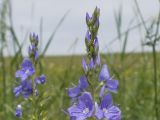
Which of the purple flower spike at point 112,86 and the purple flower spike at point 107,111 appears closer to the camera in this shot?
the purple flower spike at point 107,111

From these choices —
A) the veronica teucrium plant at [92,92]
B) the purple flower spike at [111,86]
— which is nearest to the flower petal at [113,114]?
the veronica teucrium plant at [92,92]

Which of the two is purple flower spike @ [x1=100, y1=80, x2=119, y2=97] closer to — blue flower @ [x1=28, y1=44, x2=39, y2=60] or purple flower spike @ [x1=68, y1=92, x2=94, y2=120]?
purple flower spike @ [x1=68, y1=92, x2=94, y2=120]

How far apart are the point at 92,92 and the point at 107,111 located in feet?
0.31

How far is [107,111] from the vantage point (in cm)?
209

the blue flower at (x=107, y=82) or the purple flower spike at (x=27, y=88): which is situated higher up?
the blue flower at (x=107, y=82)

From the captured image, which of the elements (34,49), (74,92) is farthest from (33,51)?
(74,92)

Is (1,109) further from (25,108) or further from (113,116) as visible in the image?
(113,116)

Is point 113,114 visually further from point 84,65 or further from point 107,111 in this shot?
point 84,65

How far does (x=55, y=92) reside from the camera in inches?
200

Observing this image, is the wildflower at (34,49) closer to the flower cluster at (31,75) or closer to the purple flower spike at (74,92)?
the flower cluster at (31,75)

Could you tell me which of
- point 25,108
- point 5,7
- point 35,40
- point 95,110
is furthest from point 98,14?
point 5,7

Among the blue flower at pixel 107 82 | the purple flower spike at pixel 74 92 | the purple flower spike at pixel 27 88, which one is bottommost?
the purple flower spike at pixel 27 88

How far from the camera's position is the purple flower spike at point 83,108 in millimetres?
2068

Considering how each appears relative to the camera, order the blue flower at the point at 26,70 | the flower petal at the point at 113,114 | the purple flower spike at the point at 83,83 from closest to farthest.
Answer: the flower petal at the point at 113,114 < the purple flower spike at the point at 83,83 < the blue flower at the point at 26,70
